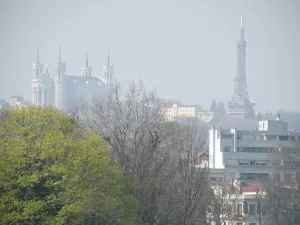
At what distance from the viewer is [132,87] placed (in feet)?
167

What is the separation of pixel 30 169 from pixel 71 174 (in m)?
1.28

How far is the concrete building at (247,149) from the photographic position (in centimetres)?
9744

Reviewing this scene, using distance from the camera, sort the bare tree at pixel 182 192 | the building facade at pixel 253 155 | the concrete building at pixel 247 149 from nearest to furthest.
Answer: the bare tree at pixel 182 192
the building facade at pixel 253 155
the concrete building at pixel 247 149

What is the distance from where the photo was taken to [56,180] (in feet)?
118

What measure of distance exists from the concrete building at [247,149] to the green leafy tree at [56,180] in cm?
5358

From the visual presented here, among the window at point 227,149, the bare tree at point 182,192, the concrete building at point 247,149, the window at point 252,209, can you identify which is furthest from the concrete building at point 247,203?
the bare tree at point 182,192

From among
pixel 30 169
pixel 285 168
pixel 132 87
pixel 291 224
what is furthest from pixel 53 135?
pixel 285 168

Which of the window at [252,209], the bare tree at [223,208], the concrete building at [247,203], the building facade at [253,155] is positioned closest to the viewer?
the bare tree at [223,208]

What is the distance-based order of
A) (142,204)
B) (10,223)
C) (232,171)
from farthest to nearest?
(232,171) < (142,204) < (10,223)

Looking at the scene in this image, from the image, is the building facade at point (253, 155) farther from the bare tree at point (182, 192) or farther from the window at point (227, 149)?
the bare tree at point (182, 192)

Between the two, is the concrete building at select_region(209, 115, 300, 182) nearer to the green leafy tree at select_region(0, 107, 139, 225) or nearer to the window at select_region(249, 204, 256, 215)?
the window at select_region(249, 204, 256, 215)

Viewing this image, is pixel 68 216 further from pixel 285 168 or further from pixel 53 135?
pixel 285 168

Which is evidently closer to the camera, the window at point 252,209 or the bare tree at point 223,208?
the bare tree at point 223,208

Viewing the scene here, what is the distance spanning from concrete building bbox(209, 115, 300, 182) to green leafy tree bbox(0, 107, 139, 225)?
53.6 meters
